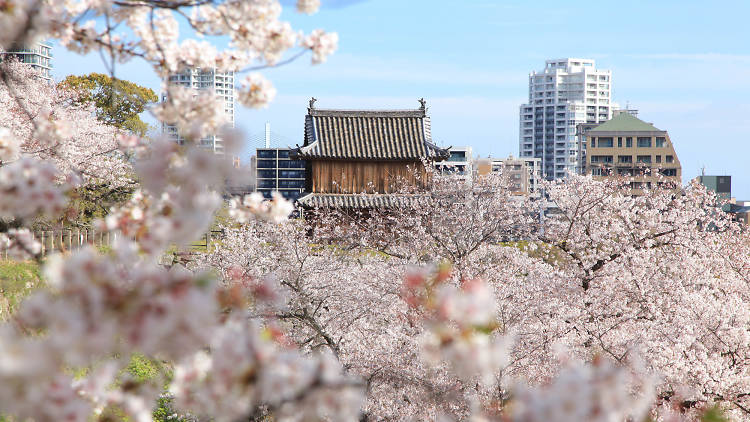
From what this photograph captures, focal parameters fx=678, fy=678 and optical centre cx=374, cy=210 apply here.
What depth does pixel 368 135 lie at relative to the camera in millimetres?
27453

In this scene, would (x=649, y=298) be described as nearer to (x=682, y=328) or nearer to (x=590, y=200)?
(x=682, y=328)

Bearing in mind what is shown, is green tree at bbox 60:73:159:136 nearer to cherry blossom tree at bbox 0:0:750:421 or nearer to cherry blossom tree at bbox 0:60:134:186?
cherry blossom tree at bbox 0:60:134:186

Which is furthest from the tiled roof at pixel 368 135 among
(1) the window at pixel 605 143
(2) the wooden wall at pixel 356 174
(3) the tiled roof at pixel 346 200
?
(1) the window at pixel 605 143

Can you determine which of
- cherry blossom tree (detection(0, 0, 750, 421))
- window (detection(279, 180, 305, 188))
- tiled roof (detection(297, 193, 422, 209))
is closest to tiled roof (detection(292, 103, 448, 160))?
tiled roof (detection(297, 193, 422, 209))

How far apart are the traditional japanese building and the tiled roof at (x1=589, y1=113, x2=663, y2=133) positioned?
49768mm

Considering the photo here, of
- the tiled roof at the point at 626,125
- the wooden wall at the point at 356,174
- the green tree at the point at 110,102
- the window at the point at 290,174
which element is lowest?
the wooden wall at the point at 356,174

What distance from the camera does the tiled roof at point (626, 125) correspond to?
71000mm

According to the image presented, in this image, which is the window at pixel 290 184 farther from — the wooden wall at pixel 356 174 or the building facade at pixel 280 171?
the wooden wall at pixel 356 174

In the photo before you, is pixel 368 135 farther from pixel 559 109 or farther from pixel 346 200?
pixel 559 109

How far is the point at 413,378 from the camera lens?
9.28 metres

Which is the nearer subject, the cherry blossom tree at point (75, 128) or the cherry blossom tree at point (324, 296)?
the cherry blossom tree at point (324, 296)

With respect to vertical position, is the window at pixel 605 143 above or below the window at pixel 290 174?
above

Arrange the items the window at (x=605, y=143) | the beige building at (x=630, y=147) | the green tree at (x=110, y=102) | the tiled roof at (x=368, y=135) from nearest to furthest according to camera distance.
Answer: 1. the tiled roof at (x=368, y=135)
2. the green tree at (x=110, y=102)
3. the beige building at (x=630, y=147)
4. the window at (x=605, y=143)

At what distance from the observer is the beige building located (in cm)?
7044
